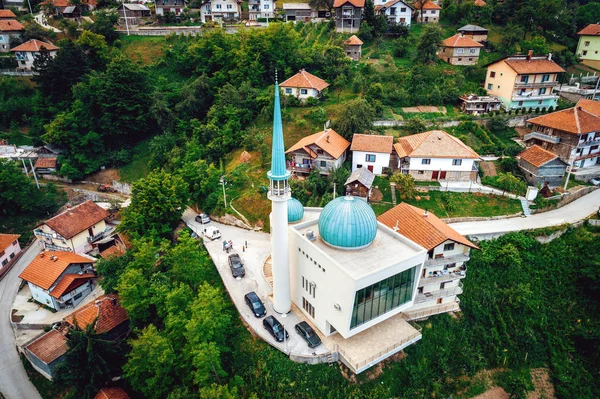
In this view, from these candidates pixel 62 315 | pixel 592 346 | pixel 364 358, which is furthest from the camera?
pixel 62 315

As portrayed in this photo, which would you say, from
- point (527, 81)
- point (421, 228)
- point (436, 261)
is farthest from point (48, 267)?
point (527, 81)

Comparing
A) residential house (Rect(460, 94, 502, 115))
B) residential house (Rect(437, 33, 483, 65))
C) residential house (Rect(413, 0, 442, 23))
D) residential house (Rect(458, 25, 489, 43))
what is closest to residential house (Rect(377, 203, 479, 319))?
residential house (Rect(460, 94, 502, 115))

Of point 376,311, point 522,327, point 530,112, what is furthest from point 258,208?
point 530,112

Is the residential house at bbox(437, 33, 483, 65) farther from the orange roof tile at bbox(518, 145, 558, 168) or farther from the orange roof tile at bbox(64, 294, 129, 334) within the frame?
the orange roof tile at bbox(64, 294, 129, 334)

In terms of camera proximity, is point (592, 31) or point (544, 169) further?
point (592, 31)

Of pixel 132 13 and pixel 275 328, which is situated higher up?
pixel 132 13

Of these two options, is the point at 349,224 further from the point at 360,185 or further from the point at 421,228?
the point at 360,185

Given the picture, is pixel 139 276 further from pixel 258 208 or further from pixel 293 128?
pixel 293 128
